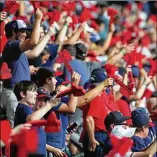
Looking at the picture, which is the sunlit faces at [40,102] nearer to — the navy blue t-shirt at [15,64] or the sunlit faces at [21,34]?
the navy blue t-shirt at [15,64]

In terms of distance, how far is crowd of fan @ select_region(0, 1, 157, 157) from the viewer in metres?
8.52

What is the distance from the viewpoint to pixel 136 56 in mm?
13297

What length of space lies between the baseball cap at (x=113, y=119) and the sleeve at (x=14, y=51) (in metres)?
1.35

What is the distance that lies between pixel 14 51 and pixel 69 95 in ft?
3.85

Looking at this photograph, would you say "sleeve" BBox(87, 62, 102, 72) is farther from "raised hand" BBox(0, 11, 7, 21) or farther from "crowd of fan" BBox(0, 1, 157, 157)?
"raised hand" BBox(0, 11, 7, 21)

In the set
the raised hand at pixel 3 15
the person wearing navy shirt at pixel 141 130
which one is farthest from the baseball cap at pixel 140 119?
the raised hand at pixel 3 15

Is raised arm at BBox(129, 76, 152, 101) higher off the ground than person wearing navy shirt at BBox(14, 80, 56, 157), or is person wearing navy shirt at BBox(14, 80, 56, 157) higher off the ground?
person wearing navy shirt at BBox(14, 80, 56, 157)

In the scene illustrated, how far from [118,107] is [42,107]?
3.24 m

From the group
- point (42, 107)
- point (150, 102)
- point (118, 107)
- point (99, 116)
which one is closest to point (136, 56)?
point (150, 102)

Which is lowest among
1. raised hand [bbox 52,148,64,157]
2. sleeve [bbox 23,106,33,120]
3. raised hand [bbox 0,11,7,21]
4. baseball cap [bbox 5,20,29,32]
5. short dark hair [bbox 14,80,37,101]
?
raised hand [bbox 52,148,64,157]

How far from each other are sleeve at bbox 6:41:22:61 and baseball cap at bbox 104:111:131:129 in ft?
4.43

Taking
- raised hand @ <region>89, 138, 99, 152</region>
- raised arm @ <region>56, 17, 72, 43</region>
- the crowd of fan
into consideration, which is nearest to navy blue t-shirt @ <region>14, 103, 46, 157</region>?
the crowd of fan

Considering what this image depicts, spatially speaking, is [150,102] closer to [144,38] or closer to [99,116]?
[99,116]

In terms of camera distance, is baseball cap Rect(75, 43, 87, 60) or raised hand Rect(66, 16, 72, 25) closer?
baseball cap Rect(75, 43, 87, 60)
